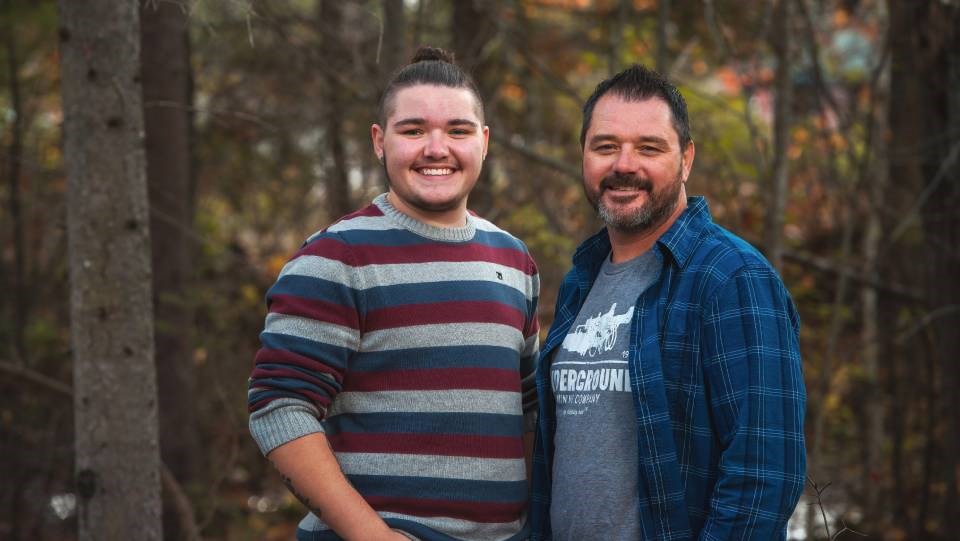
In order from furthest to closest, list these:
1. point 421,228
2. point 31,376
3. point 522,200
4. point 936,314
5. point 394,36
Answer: point 522,200
point 936,314
point 394,36
point 31,376
point 421,228

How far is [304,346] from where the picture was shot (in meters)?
2.42

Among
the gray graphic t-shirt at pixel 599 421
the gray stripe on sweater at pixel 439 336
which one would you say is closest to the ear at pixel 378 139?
the gray stripe on sweater at pixel 439 336

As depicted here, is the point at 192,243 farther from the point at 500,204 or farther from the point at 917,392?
the point at 917,392

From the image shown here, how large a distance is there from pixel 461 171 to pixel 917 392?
5929 mm

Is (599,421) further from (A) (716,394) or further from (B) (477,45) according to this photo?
(B) (477,45)

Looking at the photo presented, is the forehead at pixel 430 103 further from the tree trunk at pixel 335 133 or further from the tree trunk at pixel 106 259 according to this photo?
the tree trunk at pixel 335 133

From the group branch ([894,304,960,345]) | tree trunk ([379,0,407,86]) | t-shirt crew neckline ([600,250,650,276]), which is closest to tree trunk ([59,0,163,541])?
t-shirt crew neckline ([600,250,650,276])

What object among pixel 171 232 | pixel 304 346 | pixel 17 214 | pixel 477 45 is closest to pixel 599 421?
pixel 304 346

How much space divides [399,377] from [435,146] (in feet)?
2.14

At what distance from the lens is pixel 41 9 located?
6.46m

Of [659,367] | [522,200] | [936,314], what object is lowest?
[659,367]

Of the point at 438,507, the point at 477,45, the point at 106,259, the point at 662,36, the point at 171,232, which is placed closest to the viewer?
the point at 438,507

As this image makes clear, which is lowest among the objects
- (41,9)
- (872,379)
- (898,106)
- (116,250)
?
(872,379)

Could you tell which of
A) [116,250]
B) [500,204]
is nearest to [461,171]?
[116,250]
